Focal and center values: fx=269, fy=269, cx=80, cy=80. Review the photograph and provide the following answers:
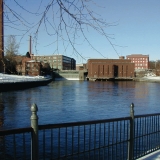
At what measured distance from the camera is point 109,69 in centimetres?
13488

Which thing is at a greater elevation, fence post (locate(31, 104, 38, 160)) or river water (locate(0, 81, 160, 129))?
fence post (locate(31, 104, 38, 160))

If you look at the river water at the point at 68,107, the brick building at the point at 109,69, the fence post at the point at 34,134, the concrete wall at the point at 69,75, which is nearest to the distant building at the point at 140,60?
the brick building at the point at 109,69

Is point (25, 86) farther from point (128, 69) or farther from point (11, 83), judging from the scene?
point (128, 69)

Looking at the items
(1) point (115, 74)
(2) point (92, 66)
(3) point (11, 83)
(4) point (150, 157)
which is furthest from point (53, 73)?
(4) point (150, 157)

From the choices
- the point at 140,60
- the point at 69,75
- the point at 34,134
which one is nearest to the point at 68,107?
the point at 34,134

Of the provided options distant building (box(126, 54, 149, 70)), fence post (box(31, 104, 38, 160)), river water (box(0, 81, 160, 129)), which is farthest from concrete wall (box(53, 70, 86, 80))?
fence post (box(31, 104, 38, 160))

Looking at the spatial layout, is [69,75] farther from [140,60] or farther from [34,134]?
[34,134]

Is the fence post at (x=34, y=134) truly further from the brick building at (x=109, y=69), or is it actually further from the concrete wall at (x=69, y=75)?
the concrete wall at (x=69, y=75)

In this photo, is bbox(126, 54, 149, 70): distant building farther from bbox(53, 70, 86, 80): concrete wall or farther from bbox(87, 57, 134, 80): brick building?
bbox(53, 70, 86, 80): concrete wall

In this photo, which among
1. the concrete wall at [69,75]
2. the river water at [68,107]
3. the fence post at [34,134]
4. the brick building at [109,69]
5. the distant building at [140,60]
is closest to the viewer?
the fence post at [34,134]

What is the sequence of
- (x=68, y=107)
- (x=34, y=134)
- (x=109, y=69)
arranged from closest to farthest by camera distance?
(x=34, y=134)
(x=68, y=107)
(x=109, y=69)

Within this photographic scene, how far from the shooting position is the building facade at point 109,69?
134 meters

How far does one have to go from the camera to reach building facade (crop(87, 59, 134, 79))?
13412cm

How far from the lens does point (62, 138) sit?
43.5 ft
